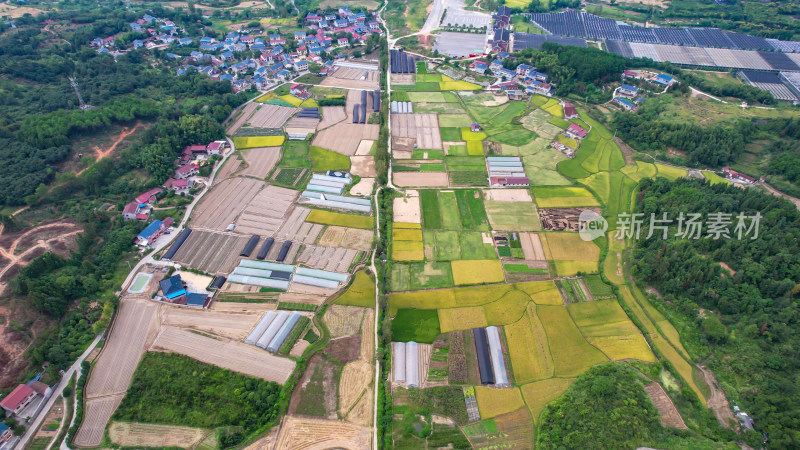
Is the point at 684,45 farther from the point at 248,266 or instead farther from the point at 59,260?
the point at 59,260

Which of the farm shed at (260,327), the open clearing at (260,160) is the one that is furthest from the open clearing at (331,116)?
the farm shed at (260,327)

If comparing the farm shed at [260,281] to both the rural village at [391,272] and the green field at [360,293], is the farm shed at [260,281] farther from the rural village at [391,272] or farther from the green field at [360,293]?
the green field at [360,293]

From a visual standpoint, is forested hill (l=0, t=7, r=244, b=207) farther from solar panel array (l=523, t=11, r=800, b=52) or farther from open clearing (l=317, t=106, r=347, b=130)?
solar panel array (l=523, t=11, r=800, b=52)

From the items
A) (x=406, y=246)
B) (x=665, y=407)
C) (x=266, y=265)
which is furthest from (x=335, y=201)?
(x=665, y=407)

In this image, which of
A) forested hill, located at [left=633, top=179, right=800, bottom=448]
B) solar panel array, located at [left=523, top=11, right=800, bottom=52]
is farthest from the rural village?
solar panel array, located at [left=523, top=11, right=800, bottom=52]

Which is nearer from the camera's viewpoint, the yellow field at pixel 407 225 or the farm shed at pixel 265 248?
the farm shed at pixel 265 248

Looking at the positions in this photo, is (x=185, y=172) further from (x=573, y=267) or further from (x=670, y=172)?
(x=670, y=172)
